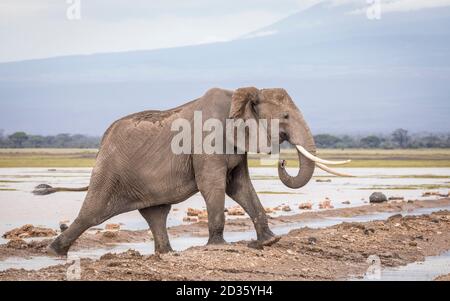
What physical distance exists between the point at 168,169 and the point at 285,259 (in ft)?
7.73

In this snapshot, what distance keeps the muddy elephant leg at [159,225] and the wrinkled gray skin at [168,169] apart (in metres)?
0.02

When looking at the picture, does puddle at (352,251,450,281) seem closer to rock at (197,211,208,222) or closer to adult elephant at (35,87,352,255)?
adult elephant at (35,87,352,255)

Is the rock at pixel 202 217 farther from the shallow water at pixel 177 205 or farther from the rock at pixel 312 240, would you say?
the rock at pixel 312 240

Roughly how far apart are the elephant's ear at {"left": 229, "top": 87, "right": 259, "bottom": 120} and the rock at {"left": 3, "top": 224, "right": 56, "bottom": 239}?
214 inches

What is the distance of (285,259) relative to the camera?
15.6 meters

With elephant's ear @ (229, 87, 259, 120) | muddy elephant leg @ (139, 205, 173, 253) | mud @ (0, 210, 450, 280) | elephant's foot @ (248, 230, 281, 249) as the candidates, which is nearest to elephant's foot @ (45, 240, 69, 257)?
mud @ (0, 210, 450, 280)

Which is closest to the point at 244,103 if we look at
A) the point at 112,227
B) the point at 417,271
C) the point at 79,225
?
the point at 79,225

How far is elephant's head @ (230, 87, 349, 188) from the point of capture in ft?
52.6

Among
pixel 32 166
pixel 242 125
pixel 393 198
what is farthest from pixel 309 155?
pixel 32 166

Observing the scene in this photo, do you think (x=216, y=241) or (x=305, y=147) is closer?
(x=305, y=147)

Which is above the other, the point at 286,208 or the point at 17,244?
the point at 17,244

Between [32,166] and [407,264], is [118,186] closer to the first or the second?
[407,264]

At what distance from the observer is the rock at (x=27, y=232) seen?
772 inches

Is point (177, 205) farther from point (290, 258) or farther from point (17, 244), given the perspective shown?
point (290, 258)
